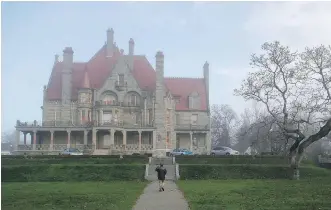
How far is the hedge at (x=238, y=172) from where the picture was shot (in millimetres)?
33406

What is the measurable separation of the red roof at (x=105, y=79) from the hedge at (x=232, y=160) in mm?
18222

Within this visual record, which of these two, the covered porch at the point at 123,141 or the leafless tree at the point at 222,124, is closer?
the covered porch at the point at 123,141

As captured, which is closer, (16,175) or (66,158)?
(16,175)

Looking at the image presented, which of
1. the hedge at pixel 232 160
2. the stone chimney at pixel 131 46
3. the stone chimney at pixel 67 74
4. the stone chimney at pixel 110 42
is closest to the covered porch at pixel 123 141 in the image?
the stone chimney at pixel 67 74

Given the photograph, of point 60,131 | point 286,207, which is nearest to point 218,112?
point 60,131

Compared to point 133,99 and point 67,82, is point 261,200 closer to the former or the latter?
point 133,99

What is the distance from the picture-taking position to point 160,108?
182 feet

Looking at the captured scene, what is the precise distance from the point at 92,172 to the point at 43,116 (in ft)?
87.0

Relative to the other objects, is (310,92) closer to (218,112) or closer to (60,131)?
(60,131)

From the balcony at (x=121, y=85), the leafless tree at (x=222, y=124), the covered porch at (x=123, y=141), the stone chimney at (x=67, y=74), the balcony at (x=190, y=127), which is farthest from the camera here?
the leafless tree at (x=222, y=124)

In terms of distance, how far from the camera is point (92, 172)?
109ft

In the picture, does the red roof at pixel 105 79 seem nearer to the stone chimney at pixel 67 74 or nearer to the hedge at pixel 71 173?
the stone chimney at pixel 67 74

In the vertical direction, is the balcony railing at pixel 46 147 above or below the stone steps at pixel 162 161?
above

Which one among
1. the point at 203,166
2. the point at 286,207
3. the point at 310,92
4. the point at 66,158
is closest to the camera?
the point at 286,207
